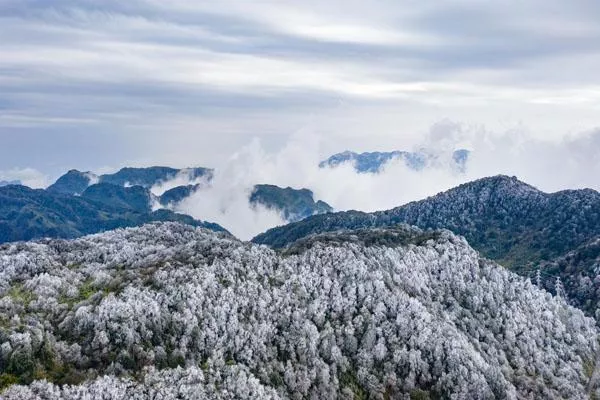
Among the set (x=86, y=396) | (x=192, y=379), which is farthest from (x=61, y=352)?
(x=192, y=379)

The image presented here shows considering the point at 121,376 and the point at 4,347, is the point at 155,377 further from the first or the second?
the point at 4,347

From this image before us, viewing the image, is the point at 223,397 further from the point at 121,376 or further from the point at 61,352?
the point at 61,352

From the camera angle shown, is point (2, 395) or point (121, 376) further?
point (121, 376)

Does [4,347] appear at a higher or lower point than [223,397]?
higher

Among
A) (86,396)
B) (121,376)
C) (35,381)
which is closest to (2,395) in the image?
(35,381)

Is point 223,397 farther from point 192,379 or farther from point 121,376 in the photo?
point 121,376

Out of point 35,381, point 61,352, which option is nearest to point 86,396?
point 35,381

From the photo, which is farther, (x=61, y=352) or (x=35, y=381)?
(x=61, y=352)
